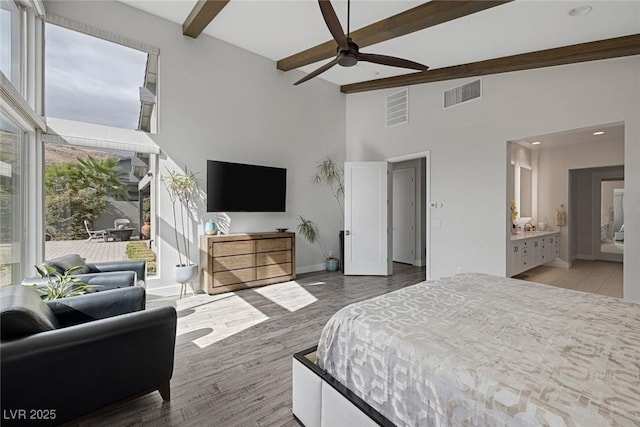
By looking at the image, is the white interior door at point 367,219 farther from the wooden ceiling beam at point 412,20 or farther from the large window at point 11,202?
the large window at point 11,202

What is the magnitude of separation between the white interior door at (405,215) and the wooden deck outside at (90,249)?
18.4 ft

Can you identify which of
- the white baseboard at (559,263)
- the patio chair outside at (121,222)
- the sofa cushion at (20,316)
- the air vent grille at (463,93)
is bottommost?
the white baseboard at (559,263)

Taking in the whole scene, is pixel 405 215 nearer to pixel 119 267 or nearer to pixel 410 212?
pixel 410 212

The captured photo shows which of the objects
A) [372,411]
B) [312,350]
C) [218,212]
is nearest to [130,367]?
[312,350]

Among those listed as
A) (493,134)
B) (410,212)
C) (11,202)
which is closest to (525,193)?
(410,212)

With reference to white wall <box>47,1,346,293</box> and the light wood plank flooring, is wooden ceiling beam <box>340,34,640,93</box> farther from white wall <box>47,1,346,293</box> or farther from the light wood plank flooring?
the light wood plank flooring

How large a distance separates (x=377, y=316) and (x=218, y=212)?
386cm

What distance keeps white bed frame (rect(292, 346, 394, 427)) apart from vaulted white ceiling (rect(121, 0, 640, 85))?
3806 mm

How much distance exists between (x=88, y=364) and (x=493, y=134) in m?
5.21

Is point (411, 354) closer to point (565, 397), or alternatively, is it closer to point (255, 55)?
point (565, 397)

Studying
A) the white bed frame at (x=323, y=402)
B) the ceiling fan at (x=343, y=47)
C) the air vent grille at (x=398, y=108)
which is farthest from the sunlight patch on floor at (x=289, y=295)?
the air vent grille at (x=398, y=108)

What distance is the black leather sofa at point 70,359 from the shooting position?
1360mm

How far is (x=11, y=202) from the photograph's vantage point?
295 centimetres

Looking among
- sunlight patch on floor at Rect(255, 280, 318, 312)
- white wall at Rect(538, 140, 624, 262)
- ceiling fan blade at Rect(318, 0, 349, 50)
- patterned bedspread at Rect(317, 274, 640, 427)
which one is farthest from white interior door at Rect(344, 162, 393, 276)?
white wall at Rect(538, 140, 624, 262)
